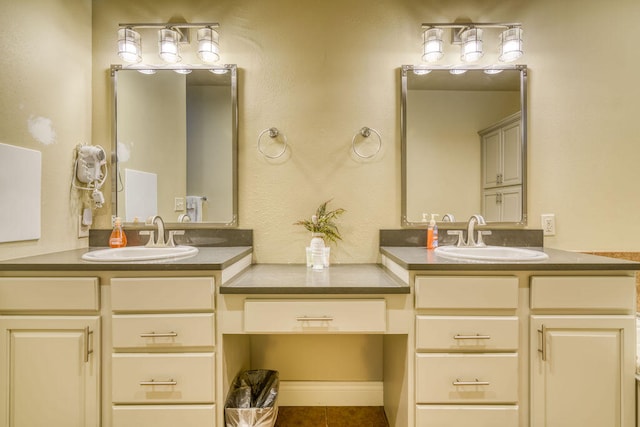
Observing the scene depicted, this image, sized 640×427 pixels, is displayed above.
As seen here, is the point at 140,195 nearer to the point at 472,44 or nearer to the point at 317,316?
the point at 317,316

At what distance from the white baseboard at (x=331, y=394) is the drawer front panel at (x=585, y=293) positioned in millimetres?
977

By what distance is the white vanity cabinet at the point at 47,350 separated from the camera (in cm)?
126

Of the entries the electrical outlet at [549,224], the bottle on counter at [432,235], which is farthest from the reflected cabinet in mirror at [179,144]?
the electrical outlet at [549,224]

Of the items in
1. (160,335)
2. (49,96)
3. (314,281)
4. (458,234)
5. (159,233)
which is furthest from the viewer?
(458,234)

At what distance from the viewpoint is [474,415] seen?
4.16 ft

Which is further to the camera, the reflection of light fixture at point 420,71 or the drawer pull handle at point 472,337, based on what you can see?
the reflection of light fixture at point 420,71

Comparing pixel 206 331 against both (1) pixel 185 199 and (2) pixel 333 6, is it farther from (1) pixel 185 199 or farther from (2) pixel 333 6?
(2) pixel 333 6

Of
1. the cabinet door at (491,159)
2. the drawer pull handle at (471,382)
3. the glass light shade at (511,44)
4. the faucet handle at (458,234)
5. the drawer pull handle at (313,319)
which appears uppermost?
the glass light shade at (511,44)

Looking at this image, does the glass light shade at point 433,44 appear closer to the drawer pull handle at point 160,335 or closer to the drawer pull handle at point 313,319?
the drawer pull handle at point 313,319

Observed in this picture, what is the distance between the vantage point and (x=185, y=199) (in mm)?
1825

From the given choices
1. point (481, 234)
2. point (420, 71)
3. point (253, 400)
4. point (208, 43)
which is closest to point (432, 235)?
point (481, 234)

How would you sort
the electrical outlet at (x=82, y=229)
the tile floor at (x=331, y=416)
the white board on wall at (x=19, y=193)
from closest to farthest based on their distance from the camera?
the white board on wall at (x=19, y=193), the tile floor at (x=331, y=416), the electrical outlet at (x=82, y=229)

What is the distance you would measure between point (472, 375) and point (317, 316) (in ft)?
2.02

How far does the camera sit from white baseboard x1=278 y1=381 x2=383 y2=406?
1.82 metres
